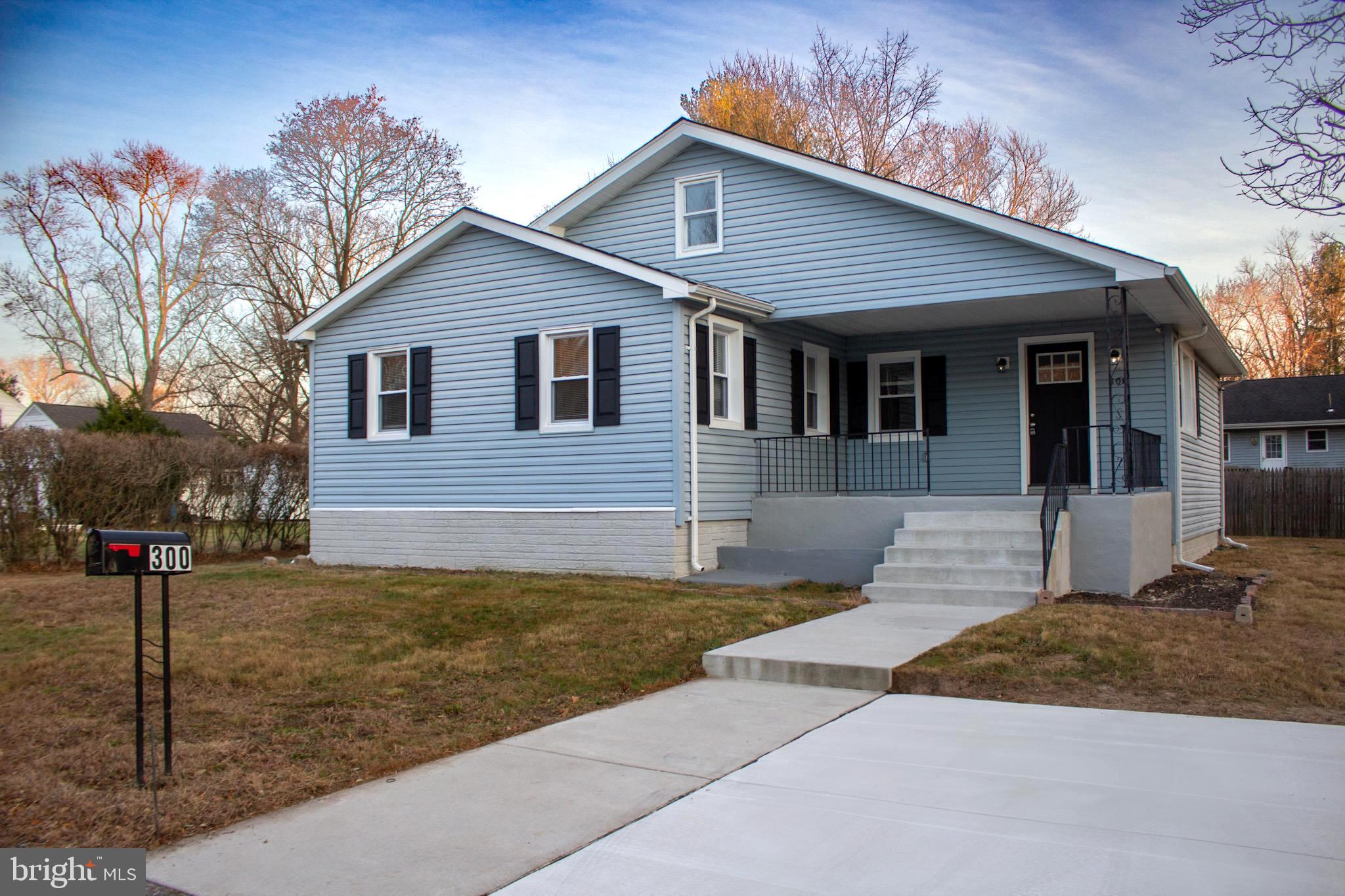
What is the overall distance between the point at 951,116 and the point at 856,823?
26.8m

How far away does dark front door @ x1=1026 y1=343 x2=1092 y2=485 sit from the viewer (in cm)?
1365

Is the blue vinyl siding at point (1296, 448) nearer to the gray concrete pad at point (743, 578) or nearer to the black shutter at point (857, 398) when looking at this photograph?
the black shutter at point (857, 398)

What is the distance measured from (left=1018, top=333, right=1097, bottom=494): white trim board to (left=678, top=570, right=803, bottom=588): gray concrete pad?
13.7 ft

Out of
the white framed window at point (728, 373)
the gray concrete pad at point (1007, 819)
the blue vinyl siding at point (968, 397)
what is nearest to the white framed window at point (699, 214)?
the blue vinyl siding at point (968, 397)

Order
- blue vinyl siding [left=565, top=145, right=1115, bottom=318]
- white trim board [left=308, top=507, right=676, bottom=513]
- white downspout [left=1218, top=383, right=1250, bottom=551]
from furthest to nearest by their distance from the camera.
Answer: white downspout [left=1218, top=383, right=1250, bottom=551] < white trim board [left=308, top=507, right=676, bottom=513] < blue vinyl siding [left=565, top=145, right=1115, bottom=318]

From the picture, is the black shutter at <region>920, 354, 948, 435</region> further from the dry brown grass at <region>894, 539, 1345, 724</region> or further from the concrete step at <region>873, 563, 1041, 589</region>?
the dry brown grass at <region>894, 539, 1345, 724</region>

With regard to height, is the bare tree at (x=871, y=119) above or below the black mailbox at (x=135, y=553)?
above

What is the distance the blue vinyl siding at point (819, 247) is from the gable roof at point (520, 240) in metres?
0.60

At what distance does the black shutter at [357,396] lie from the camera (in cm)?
1459

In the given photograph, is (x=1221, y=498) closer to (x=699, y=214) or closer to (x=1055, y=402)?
(x=1055, y=402)

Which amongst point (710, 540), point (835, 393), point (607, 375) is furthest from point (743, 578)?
point (835, 393)

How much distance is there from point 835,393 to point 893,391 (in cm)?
92

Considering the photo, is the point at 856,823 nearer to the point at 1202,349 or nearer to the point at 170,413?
the point at 1202,349

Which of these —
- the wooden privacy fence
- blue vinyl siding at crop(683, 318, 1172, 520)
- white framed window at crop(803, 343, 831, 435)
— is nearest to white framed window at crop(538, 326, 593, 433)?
blue vinyl siding at crop(683, 318, 1172, 520)
